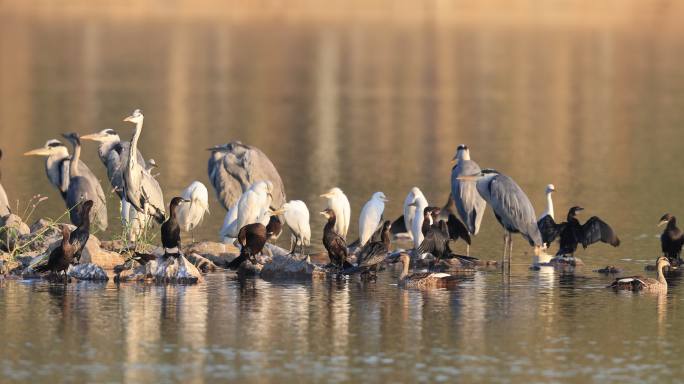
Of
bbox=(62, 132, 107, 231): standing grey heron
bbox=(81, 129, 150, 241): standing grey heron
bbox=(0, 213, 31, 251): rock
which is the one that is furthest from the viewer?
bbox=(81, 129, 150, 241): standing grey heron

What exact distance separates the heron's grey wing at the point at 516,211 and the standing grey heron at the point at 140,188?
4.57m

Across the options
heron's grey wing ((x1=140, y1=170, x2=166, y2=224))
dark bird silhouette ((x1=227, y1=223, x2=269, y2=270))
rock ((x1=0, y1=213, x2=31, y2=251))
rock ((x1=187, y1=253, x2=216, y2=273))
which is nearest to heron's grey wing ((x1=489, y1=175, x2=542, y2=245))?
dark bird silhouette ((x1=227, y1=223, x2=269, y2=270))

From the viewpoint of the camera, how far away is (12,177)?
30703 mm

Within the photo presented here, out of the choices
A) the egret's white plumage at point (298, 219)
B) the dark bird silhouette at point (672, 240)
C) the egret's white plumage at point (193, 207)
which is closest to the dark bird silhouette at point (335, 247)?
the egret's white plumage at point (298, 219)

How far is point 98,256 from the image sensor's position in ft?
66.3

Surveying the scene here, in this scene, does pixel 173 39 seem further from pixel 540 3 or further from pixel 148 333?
pixel 148 333

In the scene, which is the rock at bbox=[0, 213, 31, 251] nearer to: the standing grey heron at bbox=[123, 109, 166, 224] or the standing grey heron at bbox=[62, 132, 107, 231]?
the standing grey heron at bbox=[62, 132, 107, 231]

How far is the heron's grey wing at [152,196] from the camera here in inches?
861

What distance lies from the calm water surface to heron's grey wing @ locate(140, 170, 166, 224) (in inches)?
71.7

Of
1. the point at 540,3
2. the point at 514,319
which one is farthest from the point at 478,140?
the point at 540,3

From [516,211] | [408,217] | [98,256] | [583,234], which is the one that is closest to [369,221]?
[408,217]

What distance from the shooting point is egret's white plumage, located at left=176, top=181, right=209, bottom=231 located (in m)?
22.2

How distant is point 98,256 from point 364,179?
12652 millimetres

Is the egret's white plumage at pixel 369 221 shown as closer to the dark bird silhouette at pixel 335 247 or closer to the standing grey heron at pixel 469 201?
the standing grey heron at pixel 469 201
